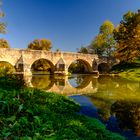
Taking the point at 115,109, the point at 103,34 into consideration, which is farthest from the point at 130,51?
the point at 115,109

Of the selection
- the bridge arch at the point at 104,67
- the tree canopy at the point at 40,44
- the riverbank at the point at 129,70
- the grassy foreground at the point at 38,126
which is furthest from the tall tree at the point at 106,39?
the grassy foreground at the point at 38,126

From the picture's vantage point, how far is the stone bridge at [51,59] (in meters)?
45.7

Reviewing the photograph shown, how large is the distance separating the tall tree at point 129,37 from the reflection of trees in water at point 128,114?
1370 inches

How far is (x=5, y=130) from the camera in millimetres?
7152

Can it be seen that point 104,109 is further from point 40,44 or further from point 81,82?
point 40,44

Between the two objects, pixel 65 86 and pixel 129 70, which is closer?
pixel 65 86

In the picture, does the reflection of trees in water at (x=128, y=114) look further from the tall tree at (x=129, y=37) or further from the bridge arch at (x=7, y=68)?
the tall tree at (x=129, y=37)

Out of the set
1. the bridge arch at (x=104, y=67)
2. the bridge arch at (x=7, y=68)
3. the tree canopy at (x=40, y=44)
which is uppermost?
the tree canopy at (x=40, y=44)

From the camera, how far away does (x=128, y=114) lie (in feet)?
45.4

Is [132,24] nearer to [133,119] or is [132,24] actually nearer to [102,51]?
[102,51]

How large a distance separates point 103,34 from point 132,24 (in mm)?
19367

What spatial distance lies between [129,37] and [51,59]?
16206 mm

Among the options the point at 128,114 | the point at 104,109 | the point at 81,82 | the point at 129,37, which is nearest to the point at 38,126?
the point at 128,114

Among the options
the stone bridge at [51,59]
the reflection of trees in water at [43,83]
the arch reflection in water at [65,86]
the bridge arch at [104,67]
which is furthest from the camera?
the bridge arch at [104,67]
